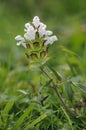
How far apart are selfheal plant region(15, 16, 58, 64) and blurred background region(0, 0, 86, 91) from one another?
2.53 feet

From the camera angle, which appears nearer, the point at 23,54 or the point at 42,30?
the point at 42,30

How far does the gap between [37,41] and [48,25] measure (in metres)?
2.55

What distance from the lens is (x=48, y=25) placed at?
4.30 metres

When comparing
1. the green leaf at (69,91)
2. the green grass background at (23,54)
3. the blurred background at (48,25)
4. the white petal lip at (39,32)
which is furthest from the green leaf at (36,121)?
the blurred background at (48,25)

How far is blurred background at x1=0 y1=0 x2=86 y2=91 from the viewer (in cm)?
315

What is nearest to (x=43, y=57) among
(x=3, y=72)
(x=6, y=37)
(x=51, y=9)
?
(x=3, y=72)

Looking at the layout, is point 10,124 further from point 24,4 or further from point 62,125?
point 24,4

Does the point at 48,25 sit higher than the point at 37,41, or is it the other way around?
the point at 48,25

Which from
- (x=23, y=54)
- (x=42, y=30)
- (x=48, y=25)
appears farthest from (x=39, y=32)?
(x=48, y=25)

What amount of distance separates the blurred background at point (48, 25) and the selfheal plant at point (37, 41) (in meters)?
0.77

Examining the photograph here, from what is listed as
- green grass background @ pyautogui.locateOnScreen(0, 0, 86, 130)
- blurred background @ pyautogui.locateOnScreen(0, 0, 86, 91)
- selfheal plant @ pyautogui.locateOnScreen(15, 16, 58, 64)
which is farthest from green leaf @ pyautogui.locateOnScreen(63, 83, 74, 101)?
blurred background @ pyautogui.locateOnScreen(0, 0, 86, 91)

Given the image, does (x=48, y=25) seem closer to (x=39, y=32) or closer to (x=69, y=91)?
(x=69, y=91)

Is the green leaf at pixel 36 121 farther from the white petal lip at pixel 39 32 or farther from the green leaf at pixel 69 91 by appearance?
the white petal lip at pixel 39 32

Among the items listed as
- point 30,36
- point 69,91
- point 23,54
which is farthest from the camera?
point 23,54
